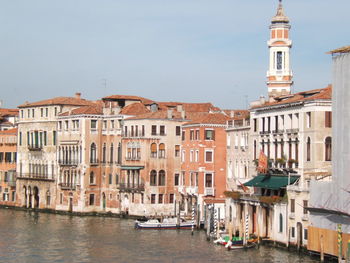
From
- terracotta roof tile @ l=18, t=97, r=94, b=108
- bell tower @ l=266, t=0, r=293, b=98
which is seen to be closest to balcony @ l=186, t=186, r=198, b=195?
Result: bell tower @ l=266, t=0, r=293, b=98

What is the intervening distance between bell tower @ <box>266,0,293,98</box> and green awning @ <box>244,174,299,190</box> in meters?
21.8

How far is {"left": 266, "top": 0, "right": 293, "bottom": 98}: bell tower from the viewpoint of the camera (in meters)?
68.6

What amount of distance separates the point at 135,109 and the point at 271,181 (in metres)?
21.8

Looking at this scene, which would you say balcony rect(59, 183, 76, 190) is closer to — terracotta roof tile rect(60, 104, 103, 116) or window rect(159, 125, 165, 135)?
terracotta roof tile rect(60, 104, 103, 116)

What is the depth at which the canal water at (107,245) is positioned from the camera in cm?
4159

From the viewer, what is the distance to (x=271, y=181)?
1774 inches

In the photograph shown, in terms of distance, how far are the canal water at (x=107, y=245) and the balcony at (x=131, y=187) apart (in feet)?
8.60

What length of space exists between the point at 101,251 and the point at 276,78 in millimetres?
28813

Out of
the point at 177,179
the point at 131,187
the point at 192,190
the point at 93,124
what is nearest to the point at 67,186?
the point at 93,124

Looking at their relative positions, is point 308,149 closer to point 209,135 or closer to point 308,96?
point 308,96

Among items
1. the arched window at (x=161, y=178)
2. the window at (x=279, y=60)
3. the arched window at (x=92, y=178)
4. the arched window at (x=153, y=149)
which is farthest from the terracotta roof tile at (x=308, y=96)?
the arched window at (x=92, y=178)

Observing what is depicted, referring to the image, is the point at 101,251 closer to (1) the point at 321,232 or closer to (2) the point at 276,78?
(1) the point at 321,232

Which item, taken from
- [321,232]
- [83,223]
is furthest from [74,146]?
[321,232]

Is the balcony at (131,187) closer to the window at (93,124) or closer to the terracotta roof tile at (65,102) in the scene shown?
the window at (93,124)
